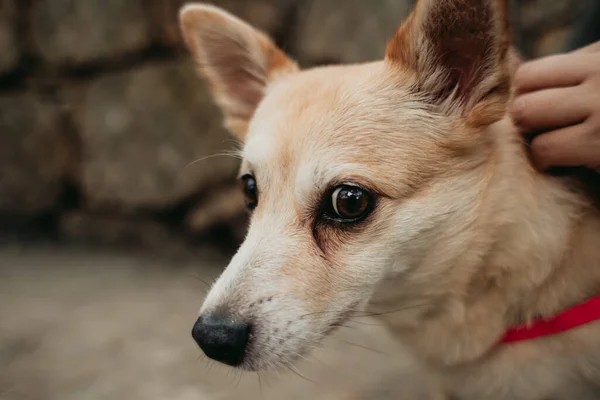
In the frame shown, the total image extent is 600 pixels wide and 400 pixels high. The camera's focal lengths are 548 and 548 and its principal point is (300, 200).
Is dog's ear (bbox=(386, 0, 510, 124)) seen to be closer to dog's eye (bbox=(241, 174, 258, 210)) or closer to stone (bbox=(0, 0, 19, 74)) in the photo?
dog's eye (bbox=(241, 174, 258, 210))

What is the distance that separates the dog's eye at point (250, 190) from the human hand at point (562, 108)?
76 cm

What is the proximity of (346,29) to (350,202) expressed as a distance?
6.54 ft

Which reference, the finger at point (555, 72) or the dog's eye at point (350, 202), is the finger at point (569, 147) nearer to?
the finger at point (555, 72)

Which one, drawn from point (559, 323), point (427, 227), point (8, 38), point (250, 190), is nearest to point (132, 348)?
point (250, 190)

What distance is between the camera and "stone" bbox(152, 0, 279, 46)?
3211mm

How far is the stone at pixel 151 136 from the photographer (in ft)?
10.9

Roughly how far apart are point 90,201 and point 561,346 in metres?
3.03

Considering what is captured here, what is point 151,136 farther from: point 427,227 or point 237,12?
point 427,227

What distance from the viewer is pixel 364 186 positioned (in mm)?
1342

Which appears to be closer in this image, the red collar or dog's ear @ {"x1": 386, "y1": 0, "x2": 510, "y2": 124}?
dog's ear @ {"x1": 386, "y1": 0, "x2": 510, "y2": 124}

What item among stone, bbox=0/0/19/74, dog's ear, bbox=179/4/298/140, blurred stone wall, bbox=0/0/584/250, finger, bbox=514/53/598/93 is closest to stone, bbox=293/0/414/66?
blurred stone wall, bbox=0/0/584/250

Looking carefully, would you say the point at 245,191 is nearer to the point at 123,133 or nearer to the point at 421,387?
the point at 421,387

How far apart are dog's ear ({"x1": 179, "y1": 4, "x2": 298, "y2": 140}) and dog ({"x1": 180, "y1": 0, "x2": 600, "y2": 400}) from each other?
0.38 meters

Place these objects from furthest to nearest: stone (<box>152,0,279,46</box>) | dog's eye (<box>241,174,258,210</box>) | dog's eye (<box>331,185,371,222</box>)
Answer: stone (<box>152,0,279,46</box>), dog's eye (<box>241,174,258,210</box>), dog's eye (<box>331,185,371,222</box>)
